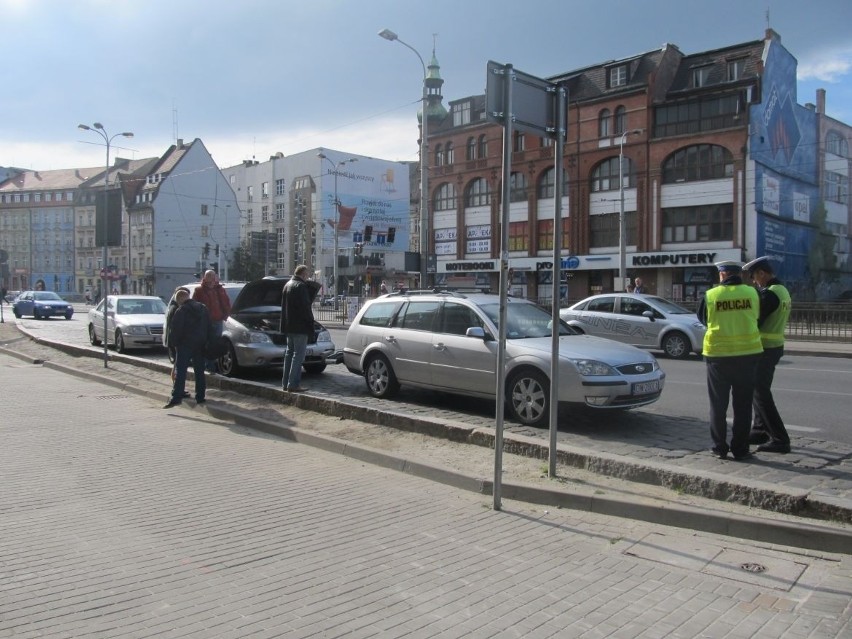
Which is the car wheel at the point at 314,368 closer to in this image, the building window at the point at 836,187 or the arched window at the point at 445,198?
the arched window at the point at 445,198

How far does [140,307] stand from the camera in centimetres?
1784

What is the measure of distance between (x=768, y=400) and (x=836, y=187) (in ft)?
163

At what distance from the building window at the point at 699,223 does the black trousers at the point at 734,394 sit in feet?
118

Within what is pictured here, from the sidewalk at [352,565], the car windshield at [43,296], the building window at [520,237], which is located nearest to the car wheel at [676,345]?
the sidewalk at [352,565]

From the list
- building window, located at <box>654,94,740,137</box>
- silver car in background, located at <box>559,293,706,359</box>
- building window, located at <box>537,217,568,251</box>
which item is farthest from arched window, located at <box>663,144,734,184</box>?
silver car in background, located at <box>559,293,706,359</box>

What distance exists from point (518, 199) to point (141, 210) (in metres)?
48.4

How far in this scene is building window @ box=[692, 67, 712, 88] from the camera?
40559 millimetres

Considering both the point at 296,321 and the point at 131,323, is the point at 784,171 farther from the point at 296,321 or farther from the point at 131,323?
the point at 296,321

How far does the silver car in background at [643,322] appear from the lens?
53.4 ft

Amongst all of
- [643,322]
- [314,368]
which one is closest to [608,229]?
[643,322]

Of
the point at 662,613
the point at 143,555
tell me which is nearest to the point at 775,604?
the point at 662,613

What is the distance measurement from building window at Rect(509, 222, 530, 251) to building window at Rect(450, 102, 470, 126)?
373 inches

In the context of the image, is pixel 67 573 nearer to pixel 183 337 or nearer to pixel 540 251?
pixel 183 337

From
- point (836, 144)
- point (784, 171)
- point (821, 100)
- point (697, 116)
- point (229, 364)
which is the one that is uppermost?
point (821, 100)
